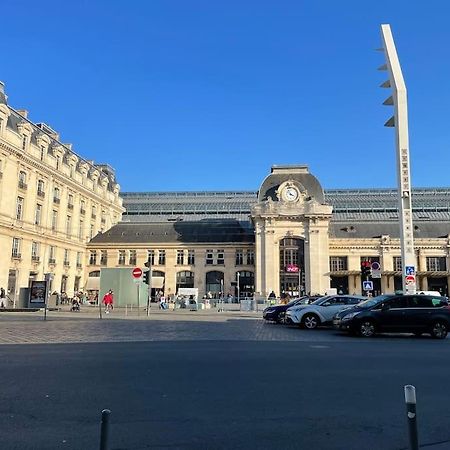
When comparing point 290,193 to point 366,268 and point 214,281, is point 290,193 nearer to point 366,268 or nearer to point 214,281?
point 214,281

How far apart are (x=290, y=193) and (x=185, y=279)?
20646mm

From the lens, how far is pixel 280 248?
222 ft

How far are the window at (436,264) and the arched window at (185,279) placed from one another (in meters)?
35.3

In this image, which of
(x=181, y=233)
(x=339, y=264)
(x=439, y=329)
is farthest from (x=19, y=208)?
(x=439, y=329)

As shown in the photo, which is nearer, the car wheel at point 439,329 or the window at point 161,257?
the car wheel at point 439,329

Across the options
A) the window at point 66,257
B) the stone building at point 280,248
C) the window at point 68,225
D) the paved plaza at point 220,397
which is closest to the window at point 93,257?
the stone building at point 280,248

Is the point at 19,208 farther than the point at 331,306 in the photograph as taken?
Yes

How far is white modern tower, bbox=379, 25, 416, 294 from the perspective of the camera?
24.5m

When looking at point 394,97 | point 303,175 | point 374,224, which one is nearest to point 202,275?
point 303,175

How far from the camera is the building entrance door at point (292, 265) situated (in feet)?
219

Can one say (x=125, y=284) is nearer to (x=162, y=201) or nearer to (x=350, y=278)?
(x=350, y=278)

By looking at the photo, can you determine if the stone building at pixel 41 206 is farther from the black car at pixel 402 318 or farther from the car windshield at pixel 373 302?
the black car at pixel 402 318

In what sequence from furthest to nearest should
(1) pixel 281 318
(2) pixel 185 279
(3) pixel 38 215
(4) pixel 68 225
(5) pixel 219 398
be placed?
(2) pixel 185 279 < (4) pixel 68 225 < (3) pixel 38 215 < (1) pixel 281 318 < (5) pixel 219 398

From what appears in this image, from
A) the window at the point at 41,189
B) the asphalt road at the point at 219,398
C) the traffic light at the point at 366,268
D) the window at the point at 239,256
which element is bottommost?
the asphalt road at the point at 219,398
